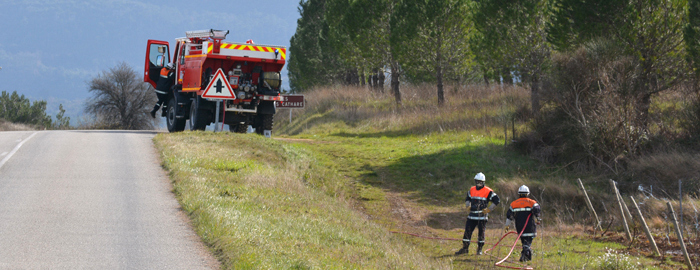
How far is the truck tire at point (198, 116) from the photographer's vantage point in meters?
18.3

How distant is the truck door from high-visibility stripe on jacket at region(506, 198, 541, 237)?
13650mm

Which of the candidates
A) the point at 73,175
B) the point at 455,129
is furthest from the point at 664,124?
the point at 73,175

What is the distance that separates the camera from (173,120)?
784 inches

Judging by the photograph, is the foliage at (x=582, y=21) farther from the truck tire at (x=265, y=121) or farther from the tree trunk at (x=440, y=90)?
the truck tire at (x=265, y=121)

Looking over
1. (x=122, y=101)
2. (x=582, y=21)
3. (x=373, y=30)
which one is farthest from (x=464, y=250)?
(x=122, y=101)

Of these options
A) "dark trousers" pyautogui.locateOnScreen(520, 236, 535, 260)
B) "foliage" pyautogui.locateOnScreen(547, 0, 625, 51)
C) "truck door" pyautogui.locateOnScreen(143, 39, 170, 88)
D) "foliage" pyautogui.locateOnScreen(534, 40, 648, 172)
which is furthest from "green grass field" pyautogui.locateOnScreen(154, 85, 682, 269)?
"truck door" pyautogui.locateOnScreen(143, 39, 170, 88)

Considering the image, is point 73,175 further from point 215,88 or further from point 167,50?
point 167,50

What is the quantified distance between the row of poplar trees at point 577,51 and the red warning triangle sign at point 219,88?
970 centimetres

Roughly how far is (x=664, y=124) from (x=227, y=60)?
12.7 metres

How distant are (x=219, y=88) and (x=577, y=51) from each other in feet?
34.1

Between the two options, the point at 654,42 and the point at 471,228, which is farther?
the point at 654,42

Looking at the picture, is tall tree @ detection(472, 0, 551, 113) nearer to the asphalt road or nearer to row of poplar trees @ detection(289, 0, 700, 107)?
row of poplar trees @ detection(289, 0, 700, 107)

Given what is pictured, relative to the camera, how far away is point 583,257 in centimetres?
1055

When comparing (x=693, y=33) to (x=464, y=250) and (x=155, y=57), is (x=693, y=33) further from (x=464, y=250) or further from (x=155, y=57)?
(x=155, y=57)
